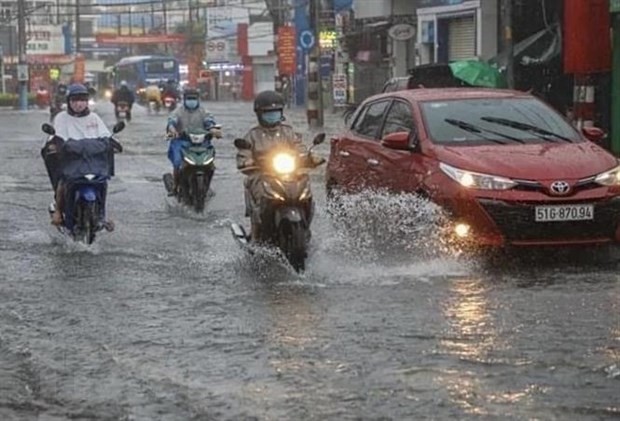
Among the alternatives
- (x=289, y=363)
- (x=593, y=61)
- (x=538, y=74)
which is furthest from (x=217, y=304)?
(x=538, y=74)

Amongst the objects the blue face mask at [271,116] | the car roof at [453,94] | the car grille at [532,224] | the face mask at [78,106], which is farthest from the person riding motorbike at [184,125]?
the car grille at [532,224]

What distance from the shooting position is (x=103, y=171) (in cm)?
1229

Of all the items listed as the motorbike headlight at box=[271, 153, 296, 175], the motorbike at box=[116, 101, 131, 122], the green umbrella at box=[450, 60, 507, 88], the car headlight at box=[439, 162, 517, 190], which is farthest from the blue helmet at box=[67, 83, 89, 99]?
the motorbike at box=[116, 101, 131, 122]

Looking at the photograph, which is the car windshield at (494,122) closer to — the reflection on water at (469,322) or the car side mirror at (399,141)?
the car side mirror at (399,141)

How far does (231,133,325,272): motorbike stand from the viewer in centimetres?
1021

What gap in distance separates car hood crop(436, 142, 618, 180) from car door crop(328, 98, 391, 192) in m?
1.49

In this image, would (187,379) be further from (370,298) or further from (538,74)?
(538,74)

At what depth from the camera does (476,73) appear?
2395cm

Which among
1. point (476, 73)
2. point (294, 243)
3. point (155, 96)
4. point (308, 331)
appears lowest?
point (308, 331)

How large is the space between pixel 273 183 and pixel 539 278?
2121 millimetres

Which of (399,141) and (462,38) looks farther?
(462,38)

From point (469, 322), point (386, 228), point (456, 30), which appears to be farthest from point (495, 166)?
point (456, 30)

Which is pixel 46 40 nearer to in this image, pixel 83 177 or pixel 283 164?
pixel 83 177

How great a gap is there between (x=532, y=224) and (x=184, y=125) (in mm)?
6669
